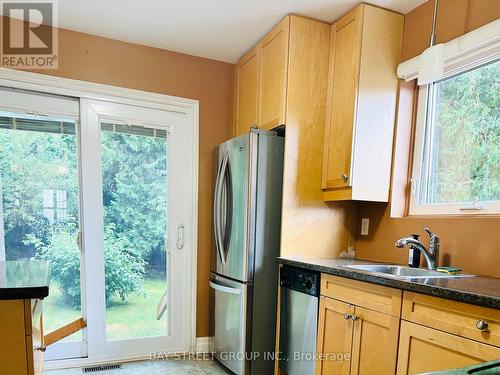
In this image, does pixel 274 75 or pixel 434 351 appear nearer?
pixel 434 351

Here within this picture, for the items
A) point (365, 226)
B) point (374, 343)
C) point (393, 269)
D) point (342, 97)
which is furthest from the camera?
point (365, 226)

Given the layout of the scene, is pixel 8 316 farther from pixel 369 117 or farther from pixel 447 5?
pixel 447 5

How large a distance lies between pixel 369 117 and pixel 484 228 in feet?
2.86

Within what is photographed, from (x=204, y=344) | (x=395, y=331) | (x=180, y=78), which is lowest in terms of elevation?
(x=204, y=344)

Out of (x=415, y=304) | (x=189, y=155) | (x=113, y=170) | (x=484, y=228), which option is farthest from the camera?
(x=189, y=155)

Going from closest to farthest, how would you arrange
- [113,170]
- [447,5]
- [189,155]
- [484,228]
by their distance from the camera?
1. [484,228]
2. [447,5]
3. [113,170]
4. [189,155]

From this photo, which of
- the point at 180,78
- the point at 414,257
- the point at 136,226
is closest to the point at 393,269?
the point at 414,257

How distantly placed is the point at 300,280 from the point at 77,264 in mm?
1744

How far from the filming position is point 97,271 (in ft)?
7.92

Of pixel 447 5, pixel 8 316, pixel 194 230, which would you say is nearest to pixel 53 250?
pixel 194 230

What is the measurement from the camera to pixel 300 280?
1.87 m

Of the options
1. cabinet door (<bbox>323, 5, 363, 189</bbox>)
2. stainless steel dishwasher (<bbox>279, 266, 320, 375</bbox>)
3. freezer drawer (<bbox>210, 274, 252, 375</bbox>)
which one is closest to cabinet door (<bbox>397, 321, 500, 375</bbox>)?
stainless steel dishwasher (<bbox>279, 266, 320, 375</bbox>)

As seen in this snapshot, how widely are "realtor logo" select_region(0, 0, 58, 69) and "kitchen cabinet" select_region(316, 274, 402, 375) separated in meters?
2.47

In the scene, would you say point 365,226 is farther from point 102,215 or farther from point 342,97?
point 102,215
